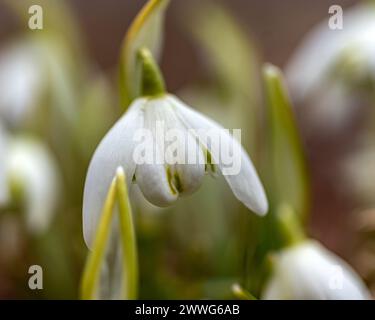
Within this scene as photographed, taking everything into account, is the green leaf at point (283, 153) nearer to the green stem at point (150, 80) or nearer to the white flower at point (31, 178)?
the green stem at point (150, 80)

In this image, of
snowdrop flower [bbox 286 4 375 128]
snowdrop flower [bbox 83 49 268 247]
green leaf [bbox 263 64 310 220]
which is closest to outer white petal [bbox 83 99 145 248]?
snowdrop flower [bbox 83 49 268 247]

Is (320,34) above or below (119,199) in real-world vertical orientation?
above

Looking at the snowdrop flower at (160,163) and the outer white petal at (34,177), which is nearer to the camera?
the snowdrop flower at (160,163)

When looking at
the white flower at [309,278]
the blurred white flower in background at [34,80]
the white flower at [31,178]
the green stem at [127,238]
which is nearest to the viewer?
the green stem at [127,238]

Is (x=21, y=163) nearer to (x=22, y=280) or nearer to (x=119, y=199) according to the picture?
(x=22, y=280)

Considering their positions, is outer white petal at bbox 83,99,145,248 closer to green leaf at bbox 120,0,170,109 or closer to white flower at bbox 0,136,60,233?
green leaf at bbox 120,0,170,109

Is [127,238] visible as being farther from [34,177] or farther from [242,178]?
[34,177]

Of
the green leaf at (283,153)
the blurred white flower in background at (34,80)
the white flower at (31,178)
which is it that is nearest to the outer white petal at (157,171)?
the green leaf at (283,153)
